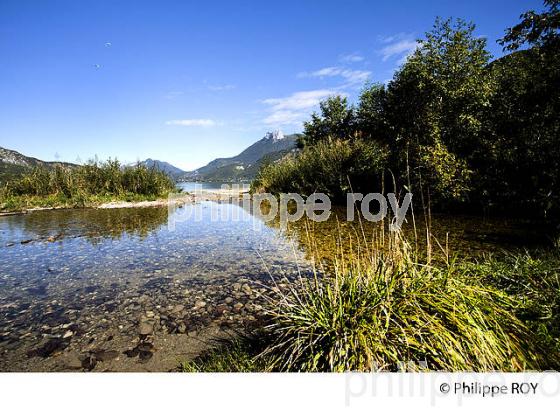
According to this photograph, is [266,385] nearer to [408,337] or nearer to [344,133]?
[408,337]

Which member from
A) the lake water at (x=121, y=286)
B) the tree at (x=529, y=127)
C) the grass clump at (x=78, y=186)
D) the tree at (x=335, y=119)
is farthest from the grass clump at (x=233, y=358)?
the tree at (x=335, y=119)

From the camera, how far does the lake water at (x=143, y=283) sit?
3428 mm

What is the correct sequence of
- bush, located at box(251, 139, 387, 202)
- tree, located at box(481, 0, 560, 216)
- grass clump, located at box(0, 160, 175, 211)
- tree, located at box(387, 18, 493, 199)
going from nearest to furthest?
tree, located at box(481, 0, 560, 216) → tree, located at box(387, 18, 493, 199) → bush, located at box(251, 139, 387, 202) → grass clump, located at box(0, 160, 175, 211)

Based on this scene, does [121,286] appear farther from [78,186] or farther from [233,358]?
[78,186]

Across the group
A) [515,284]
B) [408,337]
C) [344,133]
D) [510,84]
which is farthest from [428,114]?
[344,133]

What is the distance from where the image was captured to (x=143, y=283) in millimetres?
5570

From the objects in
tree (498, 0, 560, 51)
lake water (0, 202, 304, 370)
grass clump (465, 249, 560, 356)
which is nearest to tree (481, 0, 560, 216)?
tree (498, 0, 560, 51)

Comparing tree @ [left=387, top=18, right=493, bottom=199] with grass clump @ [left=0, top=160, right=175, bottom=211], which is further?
grass clump @ [left=0, top=160, right=175, bottom=211]

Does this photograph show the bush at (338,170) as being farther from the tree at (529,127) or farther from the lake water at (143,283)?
the lake water at (143,283)

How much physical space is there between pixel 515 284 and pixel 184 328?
430cm

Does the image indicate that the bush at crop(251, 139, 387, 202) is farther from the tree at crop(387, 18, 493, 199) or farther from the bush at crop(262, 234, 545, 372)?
the bush at crop(262, 234, 545, 372)

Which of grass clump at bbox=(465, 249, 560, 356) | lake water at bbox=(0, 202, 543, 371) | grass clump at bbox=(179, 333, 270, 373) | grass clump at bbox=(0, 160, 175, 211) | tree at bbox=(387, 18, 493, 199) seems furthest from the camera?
grass clump at bbox=(0, 160, 175, 211)

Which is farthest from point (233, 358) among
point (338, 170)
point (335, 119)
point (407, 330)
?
point (335, 119)

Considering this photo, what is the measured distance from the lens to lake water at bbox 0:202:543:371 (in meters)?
3.43
